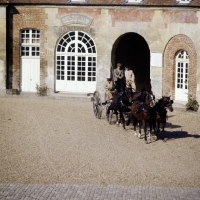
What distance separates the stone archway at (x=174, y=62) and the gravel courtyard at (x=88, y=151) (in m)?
2.04

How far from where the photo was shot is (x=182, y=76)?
2809cm

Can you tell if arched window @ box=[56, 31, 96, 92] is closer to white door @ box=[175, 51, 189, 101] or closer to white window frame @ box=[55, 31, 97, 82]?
white window frame @ box=[55, 31, 97, 82]

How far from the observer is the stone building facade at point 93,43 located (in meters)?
28.0

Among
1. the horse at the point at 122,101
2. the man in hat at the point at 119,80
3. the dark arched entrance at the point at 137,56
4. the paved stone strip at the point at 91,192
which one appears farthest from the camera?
the dark arched entrance at the point at 137,56

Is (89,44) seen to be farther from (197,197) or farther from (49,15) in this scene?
(197,197)

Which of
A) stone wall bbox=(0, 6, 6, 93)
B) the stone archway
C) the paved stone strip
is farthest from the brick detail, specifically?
the paved stone strip

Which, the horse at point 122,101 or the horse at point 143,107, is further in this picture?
the horse at point 122,101

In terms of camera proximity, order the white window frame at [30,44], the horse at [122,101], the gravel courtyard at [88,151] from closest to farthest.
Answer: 1. the gravel courtyard at [88,151]
2. the horse at [122,101]
3. the white window frame at [30,44]

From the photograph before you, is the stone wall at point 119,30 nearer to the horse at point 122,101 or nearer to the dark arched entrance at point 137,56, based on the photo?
the dark arched entrance at point 137,56

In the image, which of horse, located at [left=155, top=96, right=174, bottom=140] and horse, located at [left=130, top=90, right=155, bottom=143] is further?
horse, located at [left=130, top=90, right=155, bottom=143]

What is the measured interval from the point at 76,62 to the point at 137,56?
12.0ft

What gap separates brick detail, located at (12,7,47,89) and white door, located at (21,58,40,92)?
30cm

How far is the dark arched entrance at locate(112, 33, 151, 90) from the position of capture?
3192 cm

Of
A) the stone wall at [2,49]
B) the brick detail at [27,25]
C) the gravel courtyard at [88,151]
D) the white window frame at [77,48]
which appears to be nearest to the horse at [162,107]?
the gravel courtyard at [88,151]
